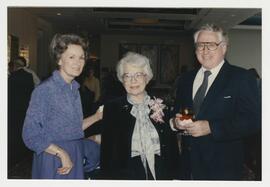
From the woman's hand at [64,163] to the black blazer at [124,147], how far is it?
0.21m

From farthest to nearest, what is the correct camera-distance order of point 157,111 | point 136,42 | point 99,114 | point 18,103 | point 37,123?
point 136,42 < point 18,103 < point 99,114 < point 157,111 < point 37,123

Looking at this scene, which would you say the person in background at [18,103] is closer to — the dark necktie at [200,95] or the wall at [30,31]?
the dark necktie at [200,95]

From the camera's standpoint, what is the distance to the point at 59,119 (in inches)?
78.2

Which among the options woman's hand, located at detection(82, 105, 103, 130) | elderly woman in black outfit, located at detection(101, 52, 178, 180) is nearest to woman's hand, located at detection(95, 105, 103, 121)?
woman's hand, located at detection(82, 105, 103, 130)

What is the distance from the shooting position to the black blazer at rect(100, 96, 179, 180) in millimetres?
2100

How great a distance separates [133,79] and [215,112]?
49 cm

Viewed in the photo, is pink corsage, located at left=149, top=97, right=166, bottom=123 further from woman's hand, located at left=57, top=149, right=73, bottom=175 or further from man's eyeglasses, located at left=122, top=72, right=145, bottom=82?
woman's hand, located at left=57, top=149, right=73, bottom=175

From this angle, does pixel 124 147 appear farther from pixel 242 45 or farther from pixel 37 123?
pixel 242 45

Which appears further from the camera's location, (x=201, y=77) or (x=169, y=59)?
(x=169, y=59)

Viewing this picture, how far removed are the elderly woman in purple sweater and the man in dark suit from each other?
57 centimetres

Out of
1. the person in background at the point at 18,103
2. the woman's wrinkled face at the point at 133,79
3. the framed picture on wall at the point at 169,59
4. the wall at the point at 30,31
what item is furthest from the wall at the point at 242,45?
the woman's wrinkled face at the point at 133,79

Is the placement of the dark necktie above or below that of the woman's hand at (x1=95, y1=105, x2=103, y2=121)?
above

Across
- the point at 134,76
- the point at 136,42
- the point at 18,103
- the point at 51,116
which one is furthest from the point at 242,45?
the point at 51,116
